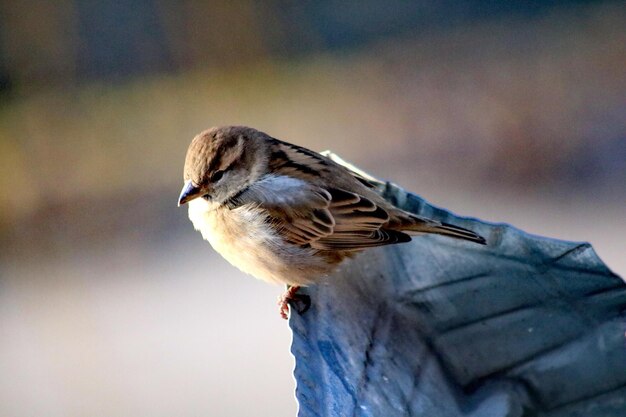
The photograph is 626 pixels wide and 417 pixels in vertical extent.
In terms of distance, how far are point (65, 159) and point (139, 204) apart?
52 cm

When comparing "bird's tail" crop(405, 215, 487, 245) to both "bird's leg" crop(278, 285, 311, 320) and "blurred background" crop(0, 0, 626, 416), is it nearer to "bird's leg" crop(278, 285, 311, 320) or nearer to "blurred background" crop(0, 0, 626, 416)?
"bird's leg" crop(278, 285, 311, 320)

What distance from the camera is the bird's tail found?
2164 millimetres

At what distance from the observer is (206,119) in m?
4.91

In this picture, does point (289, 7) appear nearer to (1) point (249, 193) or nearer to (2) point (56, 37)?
(2) point (56, 37)

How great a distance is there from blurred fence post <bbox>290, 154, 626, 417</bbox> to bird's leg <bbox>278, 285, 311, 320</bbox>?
0.03 metres

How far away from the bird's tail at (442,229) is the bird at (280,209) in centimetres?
9

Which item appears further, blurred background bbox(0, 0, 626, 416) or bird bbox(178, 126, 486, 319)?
blurred background bbox(0, 0, 626, 416)

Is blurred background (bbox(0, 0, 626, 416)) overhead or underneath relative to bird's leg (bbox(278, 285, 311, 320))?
overhead

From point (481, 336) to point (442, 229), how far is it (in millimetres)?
348

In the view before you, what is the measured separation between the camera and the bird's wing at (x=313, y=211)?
103 inches

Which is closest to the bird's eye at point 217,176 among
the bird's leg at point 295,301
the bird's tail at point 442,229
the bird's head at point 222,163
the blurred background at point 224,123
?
the bird's head at point 222,163

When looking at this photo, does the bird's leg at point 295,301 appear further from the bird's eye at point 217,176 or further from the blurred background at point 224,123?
the blurred background at point 224,123

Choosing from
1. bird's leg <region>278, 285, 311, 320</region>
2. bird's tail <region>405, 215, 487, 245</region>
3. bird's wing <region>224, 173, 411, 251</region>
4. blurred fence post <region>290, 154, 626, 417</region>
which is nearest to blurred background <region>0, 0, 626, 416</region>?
bird's leg <region>278, 285, 311, 320</region>

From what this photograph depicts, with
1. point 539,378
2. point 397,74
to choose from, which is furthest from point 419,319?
point 397,74
